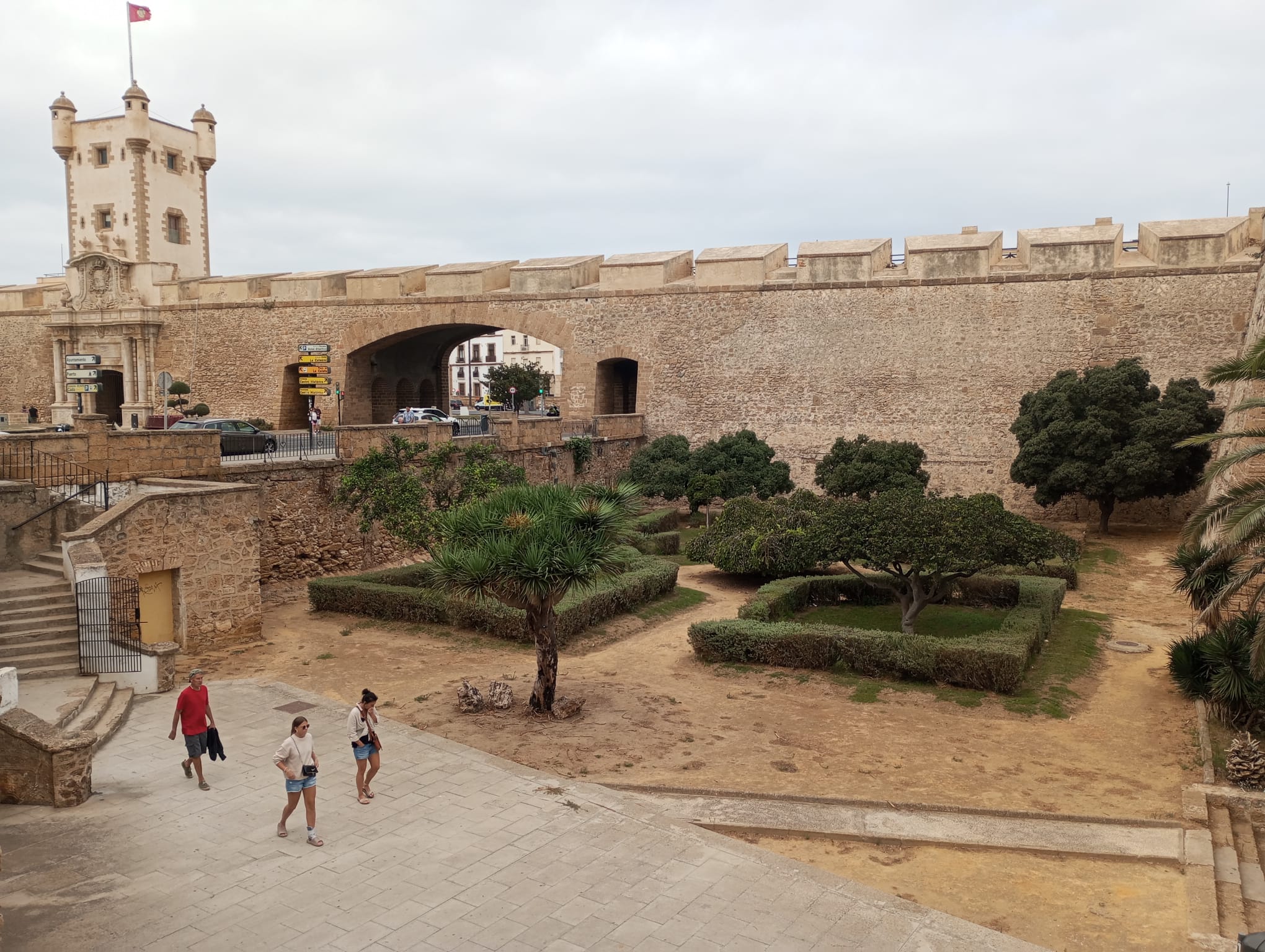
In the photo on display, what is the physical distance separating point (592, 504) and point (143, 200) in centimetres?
2718

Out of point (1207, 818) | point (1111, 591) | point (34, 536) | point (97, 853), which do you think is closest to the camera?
point (97, 853)

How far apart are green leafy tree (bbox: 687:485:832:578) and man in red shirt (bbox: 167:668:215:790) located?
398 inches

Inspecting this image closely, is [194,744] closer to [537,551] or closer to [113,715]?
[113,715]

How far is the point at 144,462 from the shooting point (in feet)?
50.5

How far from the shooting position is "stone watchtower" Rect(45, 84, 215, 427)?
3123cm

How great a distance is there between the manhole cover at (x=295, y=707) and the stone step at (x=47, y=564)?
4.03m

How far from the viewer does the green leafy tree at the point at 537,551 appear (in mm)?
10414

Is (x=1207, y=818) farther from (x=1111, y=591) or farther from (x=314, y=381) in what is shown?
(x=314, y=381)

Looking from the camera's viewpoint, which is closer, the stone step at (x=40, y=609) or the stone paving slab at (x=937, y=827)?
the stone paving slab at (x=937, y=827)

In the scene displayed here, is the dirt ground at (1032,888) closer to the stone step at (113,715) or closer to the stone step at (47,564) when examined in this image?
the stone step at (113,715)

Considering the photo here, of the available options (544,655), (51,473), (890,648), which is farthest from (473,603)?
(51,473)

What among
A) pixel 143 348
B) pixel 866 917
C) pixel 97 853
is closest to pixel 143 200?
pixel 143 348

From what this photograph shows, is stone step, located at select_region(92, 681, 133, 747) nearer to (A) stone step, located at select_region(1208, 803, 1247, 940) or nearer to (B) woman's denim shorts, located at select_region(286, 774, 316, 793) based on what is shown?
(B) woman's denim shorts, located at select_region(286, 774, 316, 793)

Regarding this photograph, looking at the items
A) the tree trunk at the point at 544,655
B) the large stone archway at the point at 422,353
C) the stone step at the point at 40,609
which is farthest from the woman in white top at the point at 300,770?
the large stone archway at the point at 422,353
